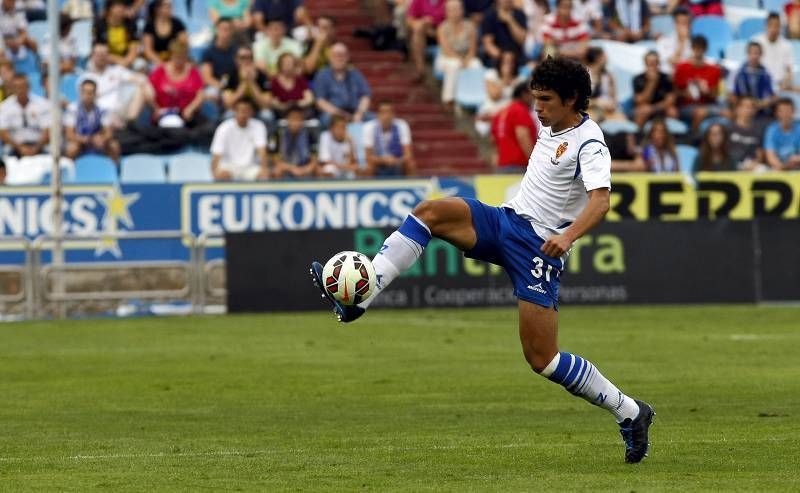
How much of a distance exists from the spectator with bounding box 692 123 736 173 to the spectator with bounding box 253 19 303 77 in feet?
20.6

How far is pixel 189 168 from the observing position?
2452 cm

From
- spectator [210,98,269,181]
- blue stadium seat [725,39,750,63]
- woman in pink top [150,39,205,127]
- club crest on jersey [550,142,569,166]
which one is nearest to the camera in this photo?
club crest on jersey [550,142,569,166]

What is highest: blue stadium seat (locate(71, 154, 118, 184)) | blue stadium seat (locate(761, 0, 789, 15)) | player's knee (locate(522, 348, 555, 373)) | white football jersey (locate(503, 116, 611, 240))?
blue stadium seat (locate(761, 0, 789, 15))

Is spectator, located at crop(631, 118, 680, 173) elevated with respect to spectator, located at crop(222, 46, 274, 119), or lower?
lower

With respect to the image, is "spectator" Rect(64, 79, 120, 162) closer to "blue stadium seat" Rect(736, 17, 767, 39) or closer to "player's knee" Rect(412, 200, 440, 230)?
"blue stadium seat" Rect(736, 17, 767, 39)

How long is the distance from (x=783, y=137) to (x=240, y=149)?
8.26 m

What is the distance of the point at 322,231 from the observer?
2223 centimetres

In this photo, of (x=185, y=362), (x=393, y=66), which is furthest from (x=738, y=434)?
(x=393, y=66)

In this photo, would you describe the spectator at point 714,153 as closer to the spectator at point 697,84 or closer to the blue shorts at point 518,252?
the spectator at point 697,84

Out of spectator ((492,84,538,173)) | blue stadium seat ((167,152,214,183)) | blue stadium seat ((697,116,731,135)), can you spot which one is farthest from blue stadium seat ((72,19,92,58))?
blue stadium seat ((697,116,731,135))

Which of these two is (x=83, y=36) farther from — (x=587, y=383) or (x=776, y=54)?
(x=587, y=383)

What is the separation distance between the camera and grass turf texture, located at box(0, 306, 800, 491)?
8.89 meters

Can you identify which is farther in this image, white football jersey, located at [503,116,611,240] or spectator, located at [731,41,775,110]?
spectator, located at [731,41,775,110]

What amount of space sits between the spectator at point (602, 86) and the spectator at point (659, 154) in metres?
1.34
